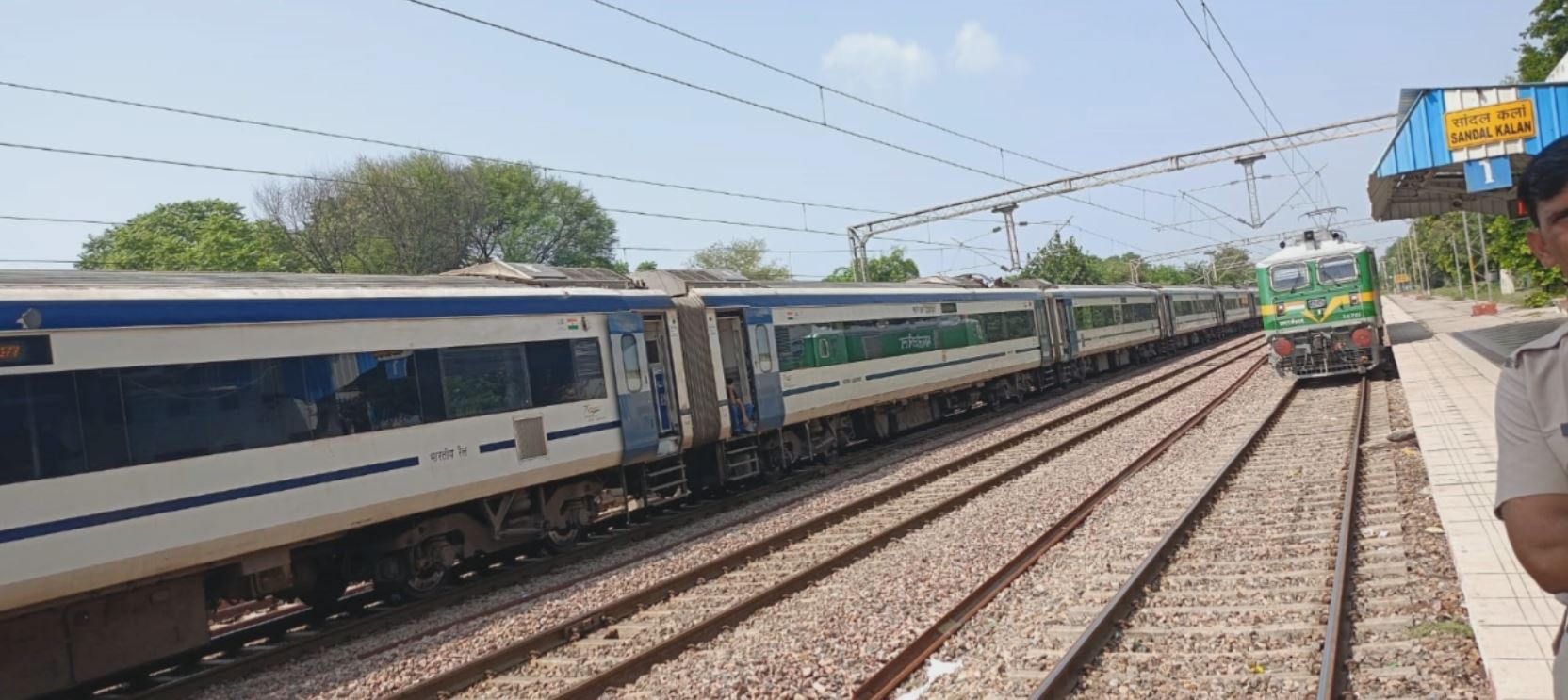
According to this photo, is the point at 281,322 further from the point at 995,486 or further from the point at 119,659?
the point at 995,486

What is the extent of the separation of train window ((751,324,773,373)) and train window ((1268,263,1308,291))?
11477mm

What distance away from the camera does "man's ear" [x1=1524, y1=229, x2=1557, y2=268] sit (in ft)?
6.77

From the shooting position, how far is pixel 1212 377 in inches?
977

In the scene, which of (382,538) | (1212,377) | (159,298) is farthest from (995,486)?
(1212,377)

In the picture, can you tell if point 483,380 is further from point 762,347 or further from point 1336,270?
point 1336,270

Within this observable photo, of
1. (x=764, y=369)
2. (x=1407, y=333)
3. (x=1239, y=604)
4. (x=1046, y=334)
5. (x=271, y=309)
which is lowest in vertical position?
(x=1239, y=604)

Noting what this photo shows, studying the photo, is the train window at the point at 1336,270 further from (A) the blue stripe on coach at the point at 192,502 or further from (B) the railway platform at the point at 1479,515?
(A) the blue stripe on coach at the point at 192,502

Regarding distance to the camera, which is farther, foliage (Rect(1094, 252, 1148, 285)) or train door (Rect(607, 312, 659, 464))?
foliage (Rect(1094, 252, 1148, 285))

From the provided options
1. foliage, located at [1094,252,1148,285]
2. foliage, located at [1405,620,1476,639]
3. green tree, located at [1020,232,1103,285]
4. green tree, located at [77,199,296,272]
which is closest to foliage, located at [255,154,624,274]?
green tree, located at [77,199,296,272]

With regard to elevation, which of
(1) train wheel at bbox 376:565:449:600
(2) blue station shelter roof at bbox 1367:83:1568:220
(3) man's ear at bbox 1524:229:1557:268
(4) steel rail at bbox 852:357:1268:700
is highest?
(2) blue station shelter roof at bbox 1367:83:1568:220

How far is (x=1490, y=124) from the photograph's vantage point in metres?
13.4

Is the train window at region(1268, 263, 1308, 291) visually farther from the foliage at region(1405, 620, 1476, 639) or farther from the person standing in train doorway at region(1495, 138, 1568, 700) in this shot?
the person standing in train doorway at region(1495, 138, 1568, 700)

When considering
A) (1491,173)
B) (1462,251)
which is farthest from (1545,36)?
(1491,173)

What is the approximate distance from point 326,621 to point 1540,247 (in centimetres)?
957
